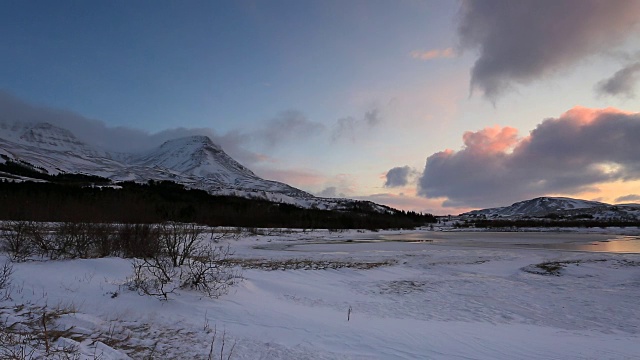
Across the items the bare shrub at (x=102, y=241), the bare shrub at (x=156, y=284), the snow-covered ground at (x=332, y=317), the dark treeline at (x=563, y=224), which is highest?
the dark treeline at (x=563, y=224)

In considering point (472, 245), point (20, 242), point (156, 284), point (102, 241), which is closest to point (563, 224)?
point (472, 245)

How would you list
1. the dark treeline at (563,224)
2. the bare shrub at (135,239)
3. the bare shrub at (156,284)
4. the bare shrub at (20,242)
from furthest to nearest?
the dark treeline at (563,224), the bare shrub at (135,239), the bare shrub at (20,242), the bare shrub at (156,284)

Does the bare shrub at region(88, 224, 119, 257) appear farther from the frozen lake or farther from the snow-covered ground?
the frozen lake

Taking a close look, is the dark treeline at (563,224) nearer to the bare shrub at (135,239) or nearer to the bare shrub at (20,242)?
the bare shrub at (135,239)

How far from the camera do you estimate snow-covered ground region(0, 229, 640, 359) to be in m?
7.39

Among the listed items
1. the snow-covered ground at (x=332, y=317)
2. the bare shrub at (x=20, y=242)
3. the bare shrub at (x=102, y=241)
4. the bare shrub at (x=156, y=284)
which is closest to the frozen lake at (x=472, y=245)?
the bare shrub at (x=102, y=241)

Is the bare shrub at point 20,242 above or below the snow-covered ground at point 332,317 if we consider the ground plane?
above

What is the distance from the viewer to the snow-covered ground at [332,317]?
24.2 ft

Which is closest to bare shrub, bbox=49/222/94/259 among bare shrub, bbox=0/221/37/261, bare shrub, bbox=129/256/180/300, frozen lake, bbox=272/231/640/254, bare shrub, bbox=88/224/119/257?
bare shrub, bbox=88/224/119/257

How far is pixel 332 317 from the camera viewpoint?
10438 mm

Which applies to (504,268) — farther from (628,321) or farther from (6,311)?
(6,311)

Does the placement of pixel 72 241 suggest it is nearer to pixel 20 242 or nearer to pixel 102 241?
pixel 102 241

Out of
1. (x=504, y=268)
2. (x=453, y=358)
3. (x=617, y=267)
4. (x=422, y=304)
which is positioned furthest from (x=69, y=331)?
(x=617, y=267)

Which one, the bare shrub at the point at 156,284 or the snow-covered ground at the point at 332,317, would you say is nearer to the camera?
the snow-covered ground at the point at 332,317
